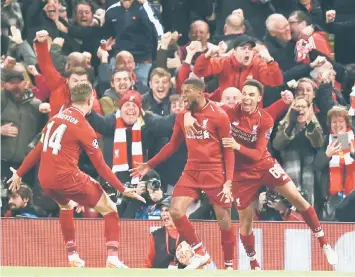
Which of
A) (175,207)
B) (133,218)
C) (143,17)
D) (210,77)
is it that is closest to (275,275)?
(175,207)

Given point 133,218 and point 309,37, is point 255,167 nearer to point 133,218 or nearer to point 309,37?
point 133,218

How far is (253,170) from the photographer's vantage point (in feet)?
55.0

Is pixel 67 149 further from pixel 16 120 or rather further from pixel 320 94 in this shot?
pixel 320 94

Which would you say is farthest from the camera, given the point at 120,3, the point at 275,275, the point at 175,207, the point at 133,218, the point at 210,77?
the point at 120,3

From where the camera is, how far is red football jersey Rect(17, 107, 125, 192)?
16.0 m

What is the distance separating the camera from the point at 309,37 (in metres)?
19.2

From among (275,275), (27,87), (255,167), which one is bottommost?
(275,275)

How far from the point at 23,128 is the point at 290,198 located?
143 inches

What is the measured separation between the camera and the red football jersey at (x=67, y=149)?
16.0 metres

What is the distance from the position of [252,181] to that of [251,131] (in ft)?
1.93

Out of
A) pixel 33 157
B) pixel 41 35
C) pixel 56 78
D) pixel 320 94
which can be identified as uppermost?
pixel 41 35

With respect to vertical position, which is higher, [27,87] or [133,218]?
A: [27,87]

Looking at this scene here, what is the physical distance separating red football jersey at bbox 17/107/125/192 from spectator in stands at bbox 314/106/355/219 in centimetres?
284

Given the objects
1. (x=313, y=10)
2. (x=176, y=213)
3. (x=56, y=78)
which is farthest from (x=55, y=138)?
(x=313, y=10)
